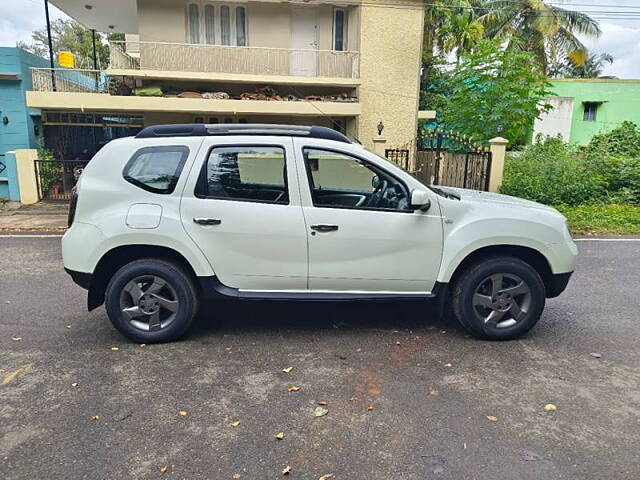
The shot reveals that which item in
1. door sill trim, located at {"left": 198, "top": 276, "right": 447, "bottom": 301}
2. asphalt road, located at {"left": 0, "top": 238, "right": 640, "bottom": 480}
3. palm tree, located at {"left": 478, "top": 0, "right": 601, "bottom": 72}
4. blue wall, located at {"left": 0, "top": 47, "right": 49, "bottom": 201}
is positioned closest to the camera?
asphalt road, located at {"left": 0, "top": 238, "right": 640, "bottom": 480}

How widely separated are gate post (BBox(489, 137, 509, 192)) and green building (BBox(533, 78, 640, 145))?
14528 millimetres

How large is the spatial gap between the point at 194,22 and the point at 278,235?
50.7 feet

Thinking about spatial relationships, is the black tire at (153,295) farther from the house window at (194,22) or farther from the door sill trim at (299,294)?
the house window at (194,22)

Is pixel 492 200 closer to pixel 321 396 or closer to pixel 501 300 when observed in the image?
pixel 501 300

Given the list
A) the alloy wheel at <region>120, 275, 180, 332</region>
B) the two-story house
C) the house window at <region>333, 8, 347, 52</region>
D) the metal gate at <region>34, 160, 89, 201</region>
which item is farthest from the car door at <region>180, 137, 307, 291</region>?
the house window at <region>333, 8, 347, 52</region>

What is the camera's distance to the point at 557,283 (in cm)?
451

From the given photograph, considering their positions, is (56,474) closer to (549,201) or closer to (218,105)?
(549,201)

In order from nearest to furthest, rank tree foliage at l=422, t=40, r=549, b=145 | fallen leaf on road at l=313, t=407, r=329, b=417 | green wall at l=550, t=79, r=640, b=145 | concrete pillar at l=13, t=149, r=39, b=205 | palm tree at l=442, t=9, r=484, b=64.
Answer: fallen leaf on road at l=313, t=407, r=329, b=417 → concrete pillar at l=13, t=149, r=39, b=205 → tree foliage at l=422, t=40, r=549, b=145 → palm tree at l=442, t=9, r=484, b=64 → green wall at l=550, t=79, r=640, b=145

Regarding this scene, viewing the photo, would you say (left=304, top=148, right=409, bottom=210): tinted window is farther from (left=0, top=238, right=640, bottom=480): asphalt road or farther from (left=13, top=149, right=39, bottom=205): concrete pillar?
(left=13, top=149, right=39, bottom=205): concrete pillar

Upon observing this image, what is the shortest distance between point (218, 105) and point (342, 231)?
12.9 metres

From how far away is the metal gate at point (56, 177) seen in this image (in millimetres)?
13477

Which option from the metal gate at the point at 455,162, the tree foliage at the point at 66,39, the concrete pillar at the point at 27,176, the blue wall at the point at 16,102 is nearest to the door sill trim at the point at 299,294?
the metal gate at the point at 455,162

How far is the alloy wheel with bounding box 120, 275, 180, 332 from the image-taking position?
4.27 meters

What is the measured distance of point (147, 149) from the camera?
429cm
